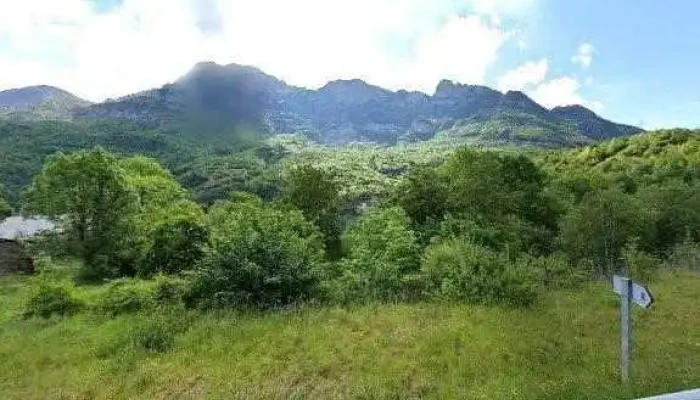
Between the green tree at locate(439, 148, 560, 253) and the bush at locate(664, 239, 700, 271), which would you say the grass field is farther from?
the green tree at locate(439, 148, 560, 253)

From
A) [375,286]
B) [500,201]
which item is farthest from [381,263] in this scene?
[500,201]

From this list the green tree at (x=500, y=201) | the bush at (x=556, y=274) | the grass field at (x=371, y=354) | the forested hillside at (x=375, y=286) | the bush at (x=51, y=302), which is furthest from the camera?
the green tree at (x=500, y=201)

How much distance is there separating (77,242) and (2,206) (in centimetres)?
3364

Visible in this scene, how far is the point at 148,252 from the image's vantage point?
26.2 m

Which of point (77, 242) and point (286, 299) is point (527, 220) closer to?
point (286, 299)

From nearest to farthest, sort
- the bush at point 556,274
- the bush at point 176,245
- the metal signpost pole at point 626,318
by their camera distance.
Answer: the metal signpost pole at point 626,318 < the bush at point 556,274 < the bush at point 176,245

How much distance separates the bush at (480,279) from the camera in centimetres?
1311

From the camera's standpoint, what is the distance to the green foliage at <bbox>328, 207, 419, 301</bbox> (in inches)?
586

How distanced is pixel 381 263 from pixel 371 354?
943 cm

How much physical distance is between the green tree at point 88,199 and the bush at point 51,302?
17.1 meters

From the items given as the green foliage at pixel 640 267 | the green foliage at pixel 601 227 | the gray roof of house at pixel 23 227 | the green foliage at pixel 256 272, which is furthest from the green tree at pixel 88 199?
the green foliage at pixel 640 267

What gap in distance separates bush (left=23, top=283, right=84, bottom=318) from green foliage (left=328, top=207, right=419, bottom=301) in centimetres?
840

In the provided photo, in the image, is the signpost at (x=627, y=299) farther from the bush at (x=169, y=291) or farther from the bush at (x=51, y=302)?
the bush at (x=51, y=302)

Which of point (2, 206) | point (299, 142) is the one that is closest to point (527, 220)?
point (2, 206)
